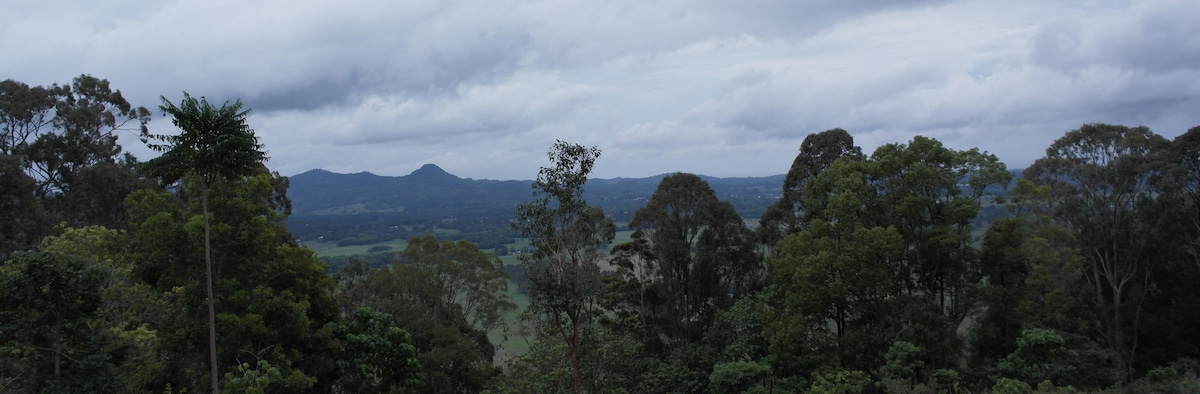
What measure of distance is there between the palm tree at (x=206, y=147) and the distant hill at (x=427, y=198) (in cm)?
6075

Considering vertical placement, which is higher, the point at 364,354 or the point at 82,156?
the point at 82,156

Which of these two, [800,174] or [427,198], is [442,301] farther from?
[427,198]

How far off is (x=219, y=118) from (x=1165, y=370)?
21494 mm

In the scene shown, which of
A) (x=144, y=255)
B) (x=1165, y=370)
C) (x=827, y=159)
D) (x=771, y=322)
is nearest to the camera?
(x=144, y=255)

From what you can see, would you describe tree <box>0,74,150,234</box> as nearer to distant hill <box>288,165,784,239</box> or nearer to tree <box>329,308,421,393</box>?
tree <box>329,308,421,393</box>

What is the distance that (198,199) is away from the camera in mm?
12531

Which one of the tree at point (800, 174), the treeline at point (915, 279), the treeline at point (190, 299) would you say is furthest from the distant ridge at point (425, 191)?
the treeline at point (190, 299)

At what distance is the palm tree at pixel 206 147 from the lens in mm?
10453

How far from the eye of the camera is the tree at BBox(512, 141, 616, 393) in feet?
45.7

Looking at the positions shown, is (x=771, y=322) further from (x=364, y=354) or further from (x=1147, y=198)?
A: (x=1147, y=198)

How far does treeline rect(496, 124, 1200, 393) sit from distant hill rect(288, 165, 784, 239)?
4900cm

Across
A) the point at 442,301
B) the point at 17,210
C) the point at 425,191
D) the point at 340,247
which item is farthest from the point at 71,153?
the point at 425,191

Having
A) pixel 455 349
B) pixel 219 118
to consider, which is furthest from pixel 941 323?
pixel 219 118

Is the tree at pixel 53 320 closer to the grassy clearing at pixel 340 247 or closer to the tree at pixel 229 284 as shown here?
the tree at pixel 229 284
